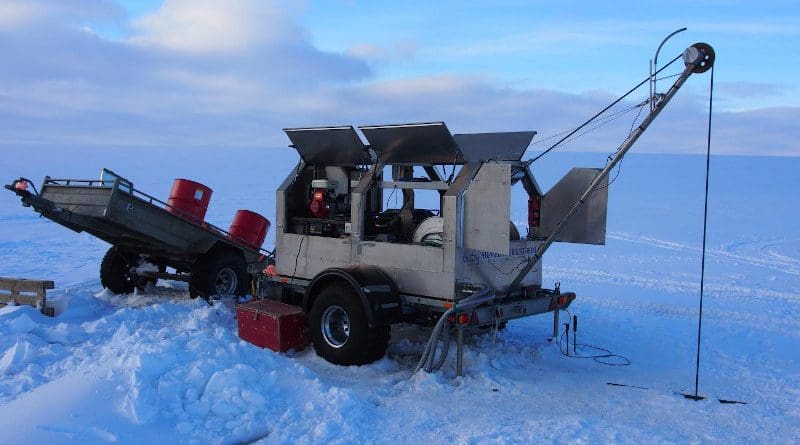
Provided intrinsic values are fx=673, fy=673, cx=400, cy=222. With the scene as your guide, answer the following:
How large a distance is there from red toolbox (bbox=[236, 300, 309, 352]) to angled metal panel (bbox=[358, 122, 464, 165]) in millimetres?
2079

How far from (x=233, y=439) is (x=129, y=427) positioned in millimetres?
737

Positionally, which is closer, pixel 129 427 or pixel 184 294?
pixel 129 427

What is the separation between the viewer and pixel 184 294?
11.3m

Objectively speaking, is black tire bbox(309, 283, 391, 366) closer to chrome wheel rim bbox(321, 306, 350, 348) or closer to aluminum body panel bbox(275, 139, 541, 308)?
chrome wheel rim bbox(321, 306, 350, 348)

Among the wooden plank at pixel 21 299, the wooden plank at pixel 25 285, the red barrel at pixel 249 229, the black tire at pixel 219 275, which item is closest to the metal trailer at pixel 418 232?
the black tire at pixel 219 275

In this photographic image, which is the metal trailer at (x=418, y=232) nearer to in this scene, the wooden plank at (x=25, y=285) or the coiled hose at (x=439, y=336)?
the coiled hose at (x=439, y=336)

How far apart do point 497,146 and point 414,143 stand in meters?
1.20

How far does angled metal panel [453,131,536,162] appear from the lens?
776 centimetres

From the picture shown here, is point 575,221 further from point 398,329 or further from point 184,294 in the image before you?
point 184,294

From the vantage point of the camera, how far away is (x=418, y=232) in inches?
296

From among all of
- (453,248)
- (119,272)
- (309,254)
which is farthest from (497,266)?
(119,272)

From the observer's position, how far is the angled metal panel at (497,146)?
7.76m

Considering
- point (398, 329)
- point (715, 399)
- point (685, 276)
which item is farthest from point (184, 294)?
point (685, 276)

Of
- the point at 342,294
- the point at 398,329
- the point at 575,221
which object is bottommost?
the point at 398,329
